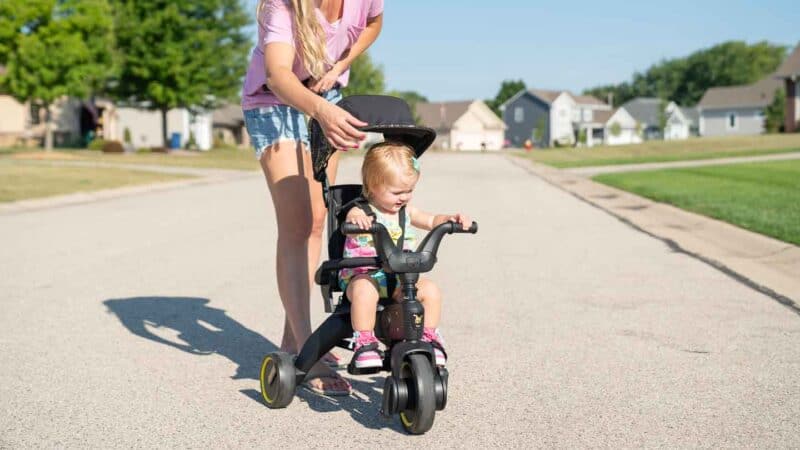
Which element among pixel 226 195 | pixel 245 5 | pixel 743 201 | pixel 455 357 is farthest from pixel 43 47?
pixel 455 357

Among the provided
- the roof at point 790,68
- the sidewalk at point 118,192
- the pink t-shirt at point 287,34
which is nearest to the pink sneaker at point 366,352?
the pink t-shirt at point 287,34

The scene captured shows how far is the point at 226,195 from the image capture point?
20062 millimetres

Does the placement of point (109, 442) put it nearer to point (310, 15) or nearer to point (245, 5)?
point (310, 15)

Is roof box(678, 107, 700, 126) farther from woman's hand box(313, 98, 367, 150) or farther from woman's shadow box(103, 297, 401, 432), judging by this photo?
woman's hand box(313, 98, 367, 150)

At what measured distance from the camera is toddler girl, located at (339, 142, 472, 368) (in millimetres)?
3750

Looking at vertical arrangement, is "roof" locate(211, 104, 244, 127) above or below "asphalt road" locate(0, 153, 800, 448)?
above

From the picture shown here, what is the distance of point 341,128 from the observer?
3477 millimetres

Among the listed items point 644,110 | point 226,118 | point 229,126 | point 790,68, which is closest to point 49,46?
point 790,68

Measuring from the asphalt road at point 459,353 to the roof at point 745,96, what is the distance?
323ft

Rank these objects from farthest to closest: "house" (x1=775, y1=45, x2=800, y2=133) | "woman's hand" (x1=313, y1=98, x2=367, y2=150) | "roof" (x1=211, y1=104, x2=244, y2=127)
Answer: "roof" (x1=211, y1=104, x2=244, y2=127) → "house" (x1=775, y1=45, x2=800, y2=133) → "woman's hand" (x1=313, y1=98, x2=367, y2=150)

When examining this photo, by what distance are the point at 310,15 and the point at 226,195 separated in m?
16.5

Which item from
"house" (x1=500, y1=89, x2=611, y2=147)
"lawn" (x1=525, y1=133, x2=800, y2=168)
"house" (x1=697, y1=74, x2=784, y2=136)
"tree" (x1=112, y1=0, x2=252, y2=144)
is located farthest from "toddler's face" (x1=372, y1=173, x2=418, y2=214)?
"house" (x1=500, y1=89, x2=611, y2=147)

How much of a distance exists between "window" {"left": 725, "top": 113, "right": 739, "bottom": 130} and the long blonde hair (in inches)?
4285

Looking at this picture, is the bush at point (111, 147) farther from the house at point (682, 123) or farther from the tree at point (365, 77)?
the house at point (682, 123)
